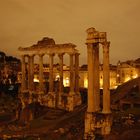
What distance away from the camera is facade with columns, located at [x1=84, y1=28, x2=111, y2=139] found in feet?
113

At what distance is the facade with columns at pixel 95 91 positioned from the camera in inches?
1357

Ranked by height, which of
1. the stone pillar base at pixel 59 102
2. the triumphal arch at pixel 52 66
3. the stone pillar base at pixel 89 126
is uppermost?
the triumphal arch at pixel 52 66

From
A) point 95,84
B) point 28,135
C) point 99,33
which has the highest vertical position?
point 99,33

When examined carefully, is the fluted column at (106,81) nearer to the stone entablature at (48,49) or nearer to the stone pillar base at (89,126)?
the stone pillar base at (89,126)

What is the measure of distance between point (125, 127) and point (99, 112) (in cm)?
265

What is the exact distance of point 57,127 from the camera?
144 ft

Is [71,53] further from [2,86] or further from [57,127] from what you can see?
[2,86]

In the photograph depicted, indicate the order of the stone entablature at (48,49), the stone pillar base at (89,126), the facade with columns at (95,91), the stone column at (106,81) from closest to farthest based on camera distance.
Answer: the facade with columns at (95,91), the stone pillar base at (89,126), the stone column at (106,81), the stone entablature at (48,49)

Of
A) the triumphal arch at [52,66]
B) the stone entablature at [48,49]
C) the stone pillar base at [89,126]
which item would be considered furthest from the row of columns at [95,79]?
the stone entablature at [48,49]

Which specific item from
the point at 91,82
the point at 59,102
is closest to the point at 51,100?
the point at 59,102

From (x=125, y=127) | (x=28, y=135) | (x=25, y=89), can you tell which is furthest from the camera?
(x=25, y=89)

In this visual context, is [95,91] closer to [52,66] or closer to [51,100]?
[51,100]

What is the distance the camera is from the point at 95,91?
116ft

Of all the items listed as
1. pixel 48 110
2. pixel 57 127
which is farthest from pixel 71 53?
pixel 57 127
